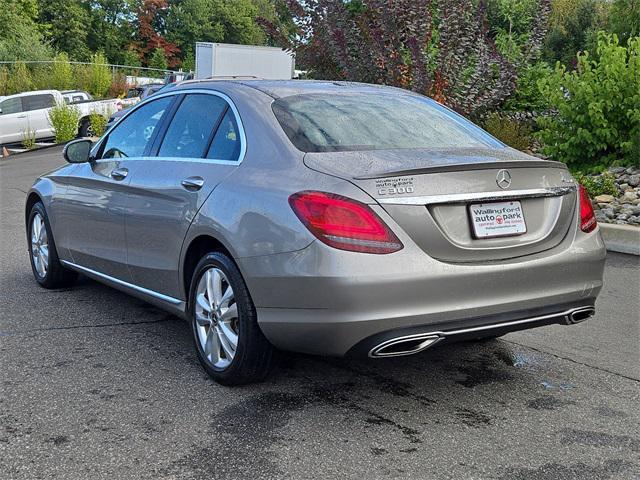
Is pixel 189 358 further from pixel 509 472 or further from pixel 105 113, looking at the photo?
pixel 105 113

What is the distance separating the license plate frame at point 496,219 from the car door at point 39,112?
81.6 feet

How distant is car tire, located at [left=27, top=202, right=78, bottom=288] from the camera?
257 inches

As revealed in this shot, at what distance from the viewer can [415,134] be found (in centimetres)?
453

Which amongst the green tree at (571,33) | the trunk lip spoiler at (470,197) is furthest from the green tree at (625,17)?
the trunk lip spoiler at (470,197)

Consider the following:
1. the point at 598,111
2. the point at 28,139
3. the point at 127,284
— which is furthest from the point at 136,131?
the point at 28,139

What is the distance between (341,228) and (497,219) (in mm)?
771

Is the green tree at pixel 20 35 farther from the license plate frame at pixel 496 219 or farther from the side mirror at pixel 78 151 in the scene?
the license plate frame at pixel 496 219

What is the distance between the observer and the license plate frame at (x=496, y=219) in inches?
152

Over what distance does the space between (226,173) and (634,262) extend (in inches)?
206

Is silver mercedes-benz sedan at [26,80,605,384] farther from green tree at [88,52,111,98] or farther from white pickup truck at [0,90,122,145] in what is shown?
green tree at [88,52,111,98]

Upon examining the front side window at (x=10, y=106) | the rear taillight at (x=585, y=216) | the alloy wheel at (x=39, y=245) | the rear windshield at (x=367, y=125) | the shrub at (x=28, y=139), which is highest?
the rear windshield at (x=367, y=125)

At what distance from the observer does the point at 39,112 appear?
26.7 metres

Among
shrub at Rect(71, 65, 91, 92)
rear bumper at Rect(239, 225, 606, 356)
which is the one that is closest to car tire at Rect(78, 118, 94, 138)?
shrub at Rect(71, 65, 91, 92)

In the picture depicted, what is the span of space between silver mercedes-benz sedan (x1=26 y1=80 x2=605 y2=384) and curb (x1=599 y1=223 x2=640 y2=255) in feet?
13.9
